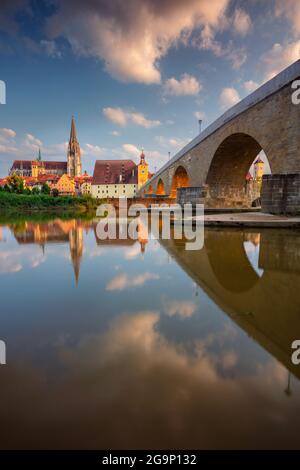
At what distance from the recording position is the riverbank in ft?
128

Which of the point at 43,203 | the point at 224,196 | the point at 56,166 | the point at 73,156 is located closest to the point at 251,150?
the point at 224,196

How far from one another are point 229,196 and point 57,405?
19.2 metres

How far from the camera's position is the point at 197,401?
4.34ft

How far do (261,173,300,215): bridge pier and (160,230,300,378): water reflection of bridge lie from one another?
13.9 ft

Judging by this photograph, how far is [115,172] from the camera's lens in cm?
6731

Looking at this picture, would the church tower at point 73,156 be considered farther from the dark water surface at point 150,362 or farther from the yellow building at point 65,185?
the dark water surface at point 150,362

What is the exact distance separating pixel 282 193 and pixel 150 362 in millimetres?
9813

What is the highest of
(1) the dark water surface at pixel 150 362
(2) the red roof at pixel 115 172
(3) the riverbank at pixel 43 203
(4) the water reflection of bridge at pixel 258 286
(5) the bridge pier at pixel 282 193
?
(2) the red roof at pixel 115 172

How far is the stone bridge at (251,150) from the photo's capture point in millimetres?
9766

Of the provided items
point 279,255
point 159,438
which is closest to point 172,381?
point 159,438

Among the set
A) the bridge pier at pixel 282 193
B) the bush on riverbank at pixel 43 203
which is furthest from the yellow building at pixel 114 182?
the bridge pier at pixel 282 193

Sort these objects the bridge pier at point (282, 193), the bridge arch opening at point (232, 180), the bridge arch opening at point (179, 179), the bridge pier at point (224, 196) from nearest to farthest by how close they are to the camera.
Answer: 1. the bridge pier at point (282, 193)
2. the bridge arch opening at point (232, 180)
3. the bridge pier at point (224, 196)
4. the bridge arch opening at point (179, 179)

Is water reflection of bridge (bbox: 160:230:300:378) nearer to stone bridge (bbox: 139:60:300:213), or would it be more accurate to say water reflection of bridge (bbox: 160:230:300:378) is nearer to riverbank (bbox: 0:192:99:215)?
stone bridge (bbox: 139:60:300:213)

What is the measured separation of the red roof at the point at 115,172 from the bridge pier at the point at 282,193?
56.6 m
